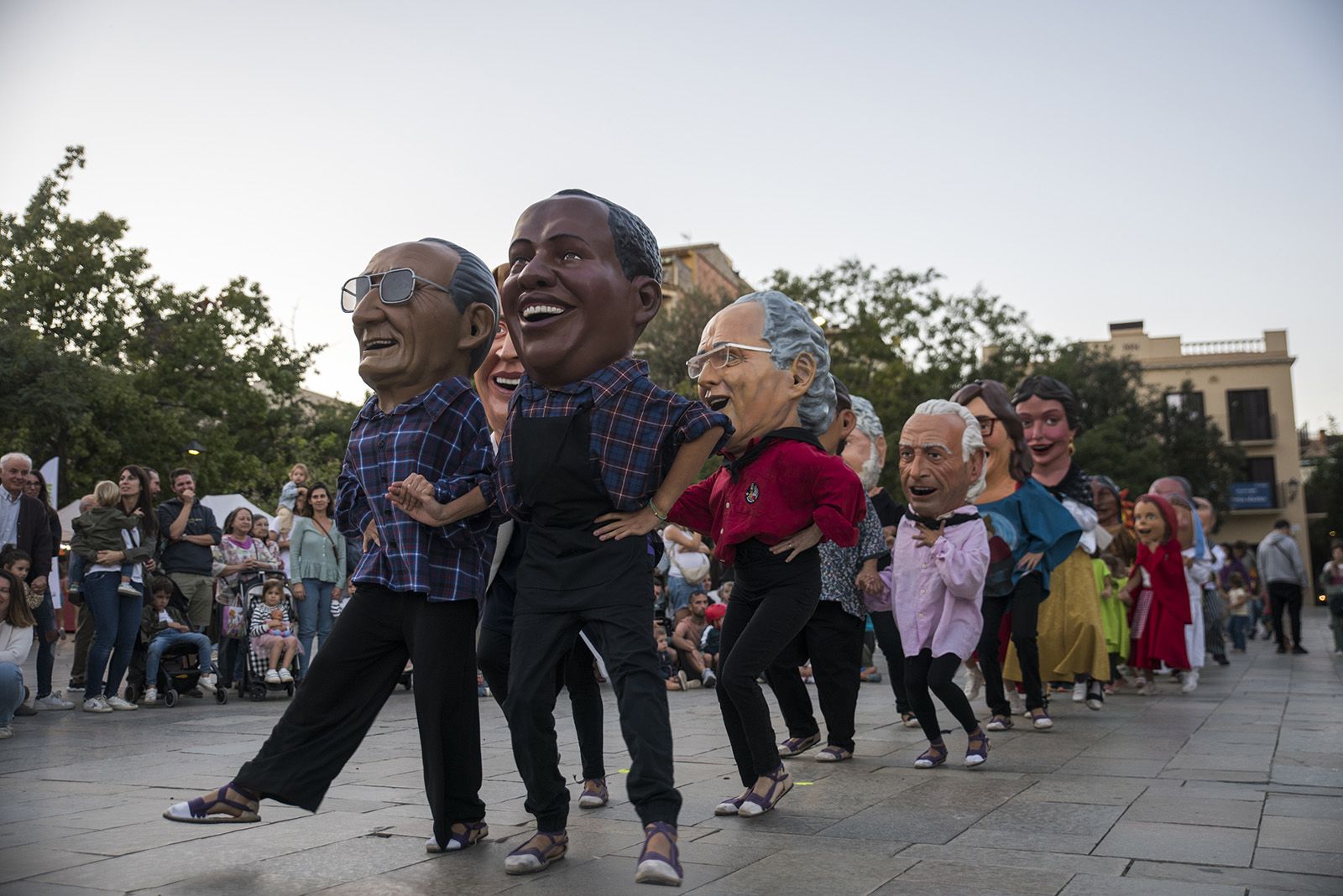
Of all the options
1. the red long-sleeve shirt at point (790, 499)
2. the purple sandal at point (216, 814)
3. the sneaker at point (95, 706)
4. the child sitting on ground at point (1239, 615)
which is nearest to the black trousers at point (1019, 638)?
the red long-sleeve shirt at point (790, 499)

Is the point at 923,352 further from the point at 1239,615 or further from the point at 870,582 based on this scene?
the point at 870,582

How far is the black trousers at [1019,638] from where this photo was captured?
8.06 metres

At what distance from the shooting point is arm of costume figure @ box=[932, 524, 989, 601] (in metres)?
6.47

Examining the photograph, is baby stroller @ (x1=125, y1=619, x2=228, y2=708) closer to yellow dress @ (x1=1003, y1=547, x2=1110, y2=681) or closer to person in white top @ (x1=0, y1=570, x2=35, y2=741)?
person in white top @ (x1=0, y1=570, x2=35, y2=741)

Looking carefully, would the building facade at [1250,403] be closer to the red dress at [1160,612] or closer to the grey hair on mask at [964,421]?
the red dress at [1160,612]

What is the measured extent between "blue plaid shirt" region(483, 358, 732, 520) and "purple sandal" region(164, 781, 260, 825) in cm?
130

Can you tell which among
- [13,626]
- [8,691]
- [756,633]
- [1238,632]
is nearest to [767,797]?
[756,633]

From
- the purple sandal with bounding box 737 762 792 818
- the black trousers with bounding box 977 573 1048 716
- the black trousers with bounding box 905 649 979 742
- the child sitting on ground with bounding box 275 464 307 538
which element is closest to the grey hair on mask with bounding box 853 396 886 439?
the black trousers with bounding box 977 573 1048 716

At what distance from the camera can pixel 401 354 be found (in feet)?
15.1

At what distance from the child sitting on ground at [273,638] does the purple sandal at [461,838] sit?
6938 millimetres

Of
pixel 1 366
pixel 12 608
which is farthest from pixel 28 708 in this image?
pixel 1 366

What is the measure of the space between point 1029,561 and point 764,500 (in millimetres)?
3533

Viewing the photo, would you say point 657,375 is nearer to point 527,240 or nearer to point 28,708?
point 28,708

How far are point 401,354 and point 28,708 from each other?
21.6 ft
